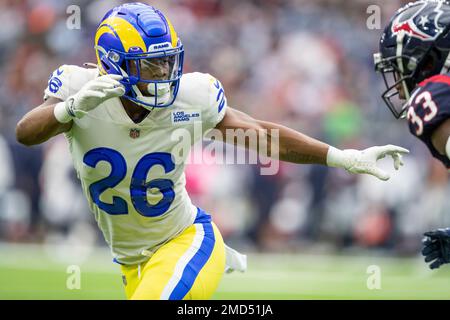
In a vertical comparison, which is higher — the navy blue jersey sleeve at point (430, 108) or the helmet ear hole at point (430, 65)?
the helmet ear hole at point (430, 65)

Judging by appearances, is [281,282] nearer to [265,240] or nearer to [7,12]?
[265,240]

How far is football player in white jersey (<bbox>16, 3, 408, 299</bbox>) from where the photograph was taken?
13.5 feet

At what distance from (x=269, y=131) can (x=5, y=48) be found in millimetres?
7406

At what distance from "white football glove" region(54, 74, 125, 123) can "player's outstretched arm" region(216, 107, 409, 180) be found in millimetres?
714

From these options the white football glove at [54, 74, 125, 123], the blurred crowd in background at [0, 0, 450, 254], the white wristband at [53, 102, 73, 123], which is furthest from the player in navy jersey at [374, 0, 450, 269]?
the blurred crowd in background at [0, 0, 450, 254]

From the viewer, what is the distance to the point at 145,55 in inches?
162

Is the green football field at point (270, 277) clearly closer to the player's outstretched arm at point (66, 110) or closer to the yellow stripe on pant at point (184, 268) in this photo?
the yellow stripe on pant at point (184, 268)

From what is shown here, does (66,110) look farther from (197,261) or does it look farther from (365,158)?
(365,158)

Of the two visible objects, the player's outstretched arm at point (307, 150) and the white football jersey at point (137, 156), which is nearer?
the white football jersey at point (137, 156)

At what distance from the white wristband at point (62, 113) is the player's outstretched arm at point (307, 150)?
0.82 m

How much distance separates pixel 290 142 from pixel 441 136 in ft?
4.09

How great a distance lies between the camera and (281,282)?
811cm

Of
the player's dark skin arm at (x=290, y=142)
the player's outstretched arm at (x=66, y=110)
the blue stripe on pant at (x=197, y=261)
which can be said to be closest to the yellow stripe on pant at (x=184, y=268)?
the blue stripe on pant at (x=197, y=261)

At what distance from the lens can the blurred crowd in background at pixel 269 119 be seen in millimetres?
9742
